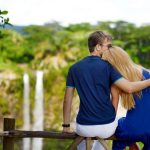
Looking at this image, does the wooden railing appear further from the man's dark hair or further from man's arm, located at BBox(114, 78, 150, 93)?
the man's dark hair

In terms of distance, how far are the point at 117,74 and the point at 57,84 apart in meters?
18.1

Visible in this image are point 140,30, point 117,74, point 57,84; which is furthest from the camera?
point 140,30

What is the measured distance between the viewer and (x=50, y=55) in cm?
2495

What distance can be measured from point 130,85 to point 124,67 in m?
0.13

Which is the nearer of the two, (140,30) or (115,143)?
(115,143)

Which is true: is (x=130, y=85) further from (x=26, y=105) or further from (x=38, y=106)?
(x=38, y=106)

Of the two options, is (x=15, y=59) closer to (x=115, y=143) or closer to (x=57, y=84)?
(x=57, y=84)

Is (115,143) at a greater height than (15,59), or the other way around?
(115,143)

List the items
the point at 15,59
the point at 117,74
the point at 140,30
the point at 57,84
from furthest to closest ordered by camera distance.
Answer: the point at 140,30 → the point at 15,59 → the point at 57,84 → the point at 117,74

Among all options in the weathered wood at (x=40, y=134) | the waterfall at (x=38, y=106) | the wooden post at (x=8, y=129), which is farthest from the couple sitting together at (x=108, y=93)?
the waterfall at (x=38, y=106)

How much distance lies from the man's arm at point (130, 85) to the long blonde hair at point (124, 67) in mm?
59

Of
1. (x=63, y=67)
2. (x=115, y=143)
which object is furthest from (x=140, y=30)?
(x=115, y=143)

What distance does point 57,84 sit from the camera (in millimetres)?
21922

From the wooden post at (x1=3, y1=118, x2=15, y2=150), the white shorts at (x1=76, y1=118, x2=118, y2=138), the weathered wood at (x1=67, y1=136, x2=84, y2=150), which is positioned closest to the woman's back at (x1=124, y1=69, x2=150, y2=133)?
the white shorts at (x1=76, y1=118, x2=118, y2=138)
